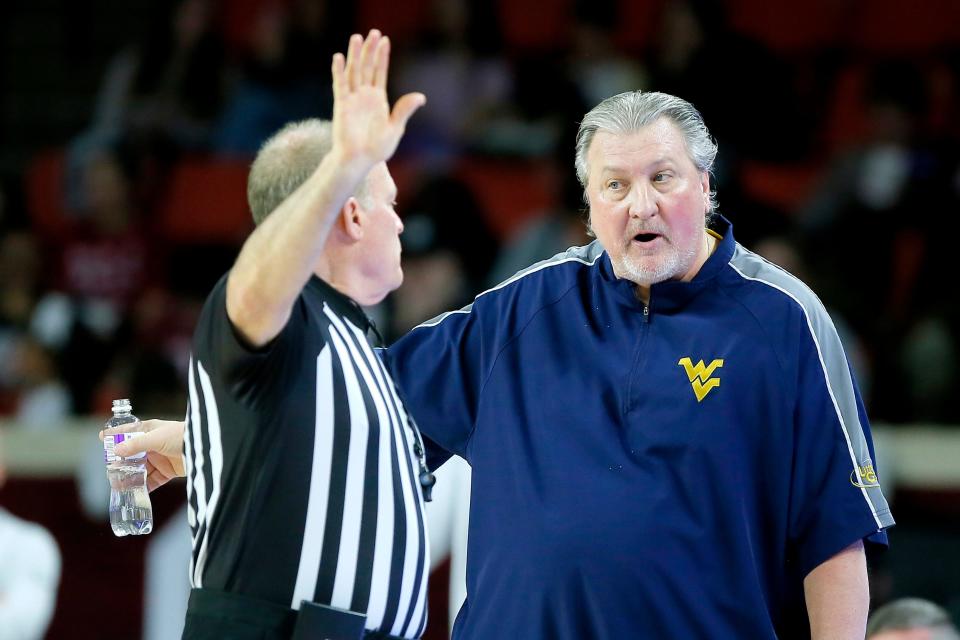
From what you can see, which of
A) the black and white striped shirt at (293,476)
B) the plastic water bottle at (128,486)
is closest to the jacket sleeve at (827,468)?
the black and white striped shirt at (293,476)

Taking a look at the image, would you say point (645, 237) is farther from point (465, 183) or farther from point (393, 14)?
point (393, 14)

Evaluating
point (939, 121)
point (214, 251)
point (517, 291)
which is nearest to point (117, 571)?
point (214, 251)

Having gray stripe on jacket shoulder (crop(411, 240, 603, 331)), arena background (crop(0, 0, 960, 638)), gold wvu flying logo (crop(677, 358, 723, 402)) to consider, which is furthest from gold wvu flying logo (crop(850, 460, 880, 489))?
arena background (crop(0, 0, 960, 638))

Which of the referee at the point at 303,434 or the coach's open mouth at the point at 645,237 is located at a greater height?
the coach's open mouth at the point at 645,237

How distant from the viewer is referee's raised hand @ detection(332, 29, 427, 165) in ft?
9.35

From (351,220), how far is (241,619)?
36.4 inches

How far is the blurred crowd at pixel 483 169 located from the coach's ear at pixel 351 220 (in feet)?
12.2

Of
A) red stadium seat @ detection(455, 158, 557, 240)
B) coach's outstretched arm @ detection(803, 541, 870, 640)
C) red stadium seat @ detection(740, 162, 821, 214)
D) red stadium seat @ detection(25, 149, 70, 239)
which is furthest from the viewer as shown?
red stadium seat @ detection(25, 149, 70, 239)

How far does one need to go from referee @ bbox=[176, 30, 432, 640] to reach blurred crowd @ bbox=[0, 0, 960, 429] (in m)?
3.85

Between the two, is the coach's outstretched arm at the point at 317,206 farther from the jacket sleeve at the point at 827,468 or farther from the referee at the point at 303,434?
the jacket sleeve at the point at 827,468

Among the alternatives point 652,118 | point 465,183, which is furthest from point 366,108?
point 465,183

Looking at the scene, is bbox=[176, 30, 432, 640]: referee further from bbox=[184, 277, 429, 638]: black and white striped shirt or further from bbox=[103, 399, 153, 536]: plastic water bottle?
bbox=[103, 399, 153, 536]: plastic water bottle

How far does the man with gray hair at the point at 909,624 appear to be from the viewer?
4697 millimetres

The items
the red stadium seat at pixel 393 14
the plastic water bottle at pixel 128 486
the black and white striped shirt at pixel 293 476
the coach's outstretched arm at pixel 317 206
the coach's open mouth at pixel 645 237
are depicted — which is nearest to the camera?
the coach's outstretched arm at pixel 317 206
